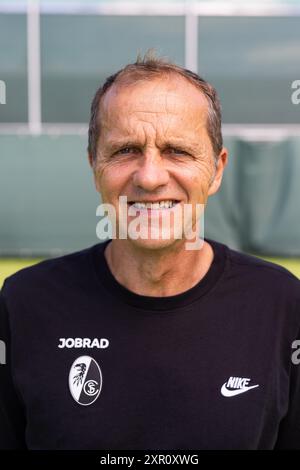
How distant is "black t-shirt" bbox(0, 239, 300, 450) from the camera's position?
5.49 feet

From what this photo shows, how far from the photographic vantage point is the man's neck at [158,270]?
1787mm

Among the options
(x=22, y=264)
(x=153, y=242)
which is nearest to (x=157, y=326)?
(x=153, y=242)

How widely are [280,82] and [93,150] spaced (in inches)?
343

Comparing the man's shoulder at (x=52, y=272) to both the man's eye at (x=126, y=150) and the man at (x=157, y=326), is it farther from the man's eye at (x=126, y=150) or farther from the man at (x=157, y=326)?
the man's eye at (x=126, y=150)

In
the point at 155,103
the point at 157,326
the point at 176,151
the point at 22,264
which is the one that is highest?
the point at 155,103

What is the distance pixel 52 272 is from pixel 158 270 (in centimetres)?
30

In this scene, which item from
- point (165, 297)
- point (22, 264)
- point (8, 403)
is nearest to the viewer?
point (165, 297)

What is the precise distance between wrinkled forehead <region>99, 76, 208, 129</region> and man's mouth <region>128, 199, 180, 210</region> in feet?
0.62

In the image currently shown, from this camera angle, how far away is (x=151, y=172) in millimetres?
1648

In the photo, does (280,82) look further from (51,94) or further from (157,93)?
(157,93)

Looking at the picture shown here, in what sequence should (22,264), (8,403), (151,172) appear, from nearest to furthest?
(151,172) → (8,403) → (22,264)

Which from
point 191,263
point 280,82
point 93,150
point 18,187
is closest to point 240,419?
point 191,263

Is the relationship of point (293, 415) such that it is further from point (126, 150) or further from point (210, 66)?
point (210, 66)

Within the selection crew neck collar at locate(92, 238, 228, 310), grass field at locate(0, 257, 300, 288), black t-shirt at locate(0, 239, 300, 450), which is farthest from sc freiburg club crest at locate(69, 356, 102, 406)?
grass field at locate(0, 257, 300, 288)
